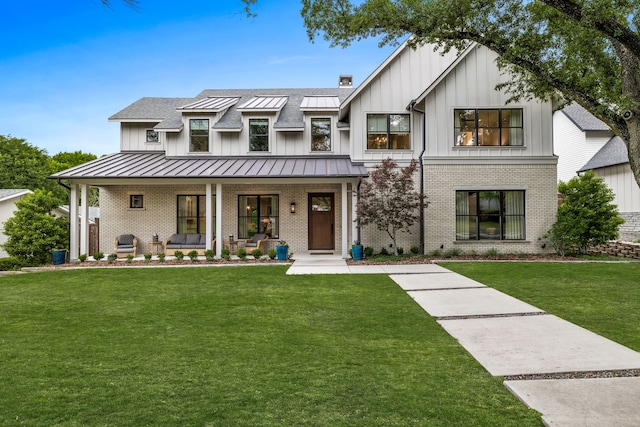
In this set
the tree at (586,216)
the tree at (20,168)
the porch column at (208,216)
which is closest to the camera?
the tree at (586,216)

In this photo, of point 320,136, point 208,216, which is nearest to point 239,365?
point 208,216

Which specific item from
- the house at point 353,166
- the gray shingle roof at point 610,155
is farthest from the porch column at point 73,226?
the gray shingle roof at point 610,155

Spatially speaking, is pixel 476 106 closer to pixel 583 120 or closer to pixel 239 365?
pixel 583 120

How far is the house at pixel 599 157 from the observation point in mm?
17609

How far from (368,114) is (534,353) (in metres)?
12.4

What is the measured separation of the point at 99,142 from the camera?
209ft

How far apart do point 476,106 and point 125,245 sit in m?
15.1

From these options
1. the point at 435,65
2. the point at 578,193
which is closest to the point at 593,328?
the point at 578,193

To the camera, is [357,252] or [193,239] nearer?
[357,252]

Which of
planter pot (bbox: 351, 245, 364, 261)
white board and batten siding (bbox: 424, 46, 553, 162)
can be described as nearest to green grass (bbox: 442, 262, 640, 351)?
planter pot (bbox: 351, 245, 364, 261)

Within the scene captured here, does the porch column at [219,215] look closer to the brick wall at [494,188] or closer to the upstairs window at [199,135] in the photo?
the upstairs window at [199,135]

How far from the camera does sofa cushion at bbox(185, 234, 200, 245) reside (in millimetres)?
16078

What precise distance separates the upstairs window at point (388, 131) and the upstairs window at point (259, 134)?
4.54 m

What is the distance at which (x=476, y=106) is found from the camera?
Result: 15164 mm
